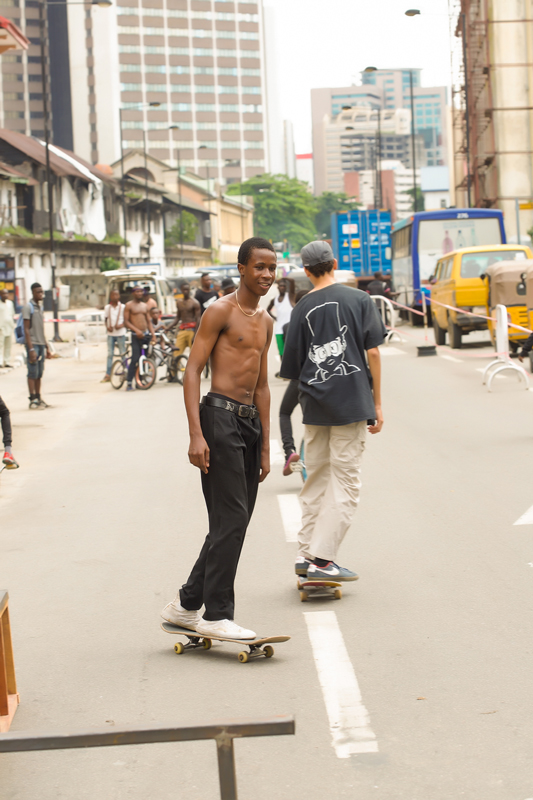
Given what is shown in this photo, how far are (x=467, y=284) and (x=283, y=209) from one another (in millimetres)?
109878

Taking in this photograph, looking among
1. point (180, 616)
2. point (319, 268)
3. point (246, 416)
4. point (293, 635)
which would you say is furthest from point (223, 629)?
point (319, 268)

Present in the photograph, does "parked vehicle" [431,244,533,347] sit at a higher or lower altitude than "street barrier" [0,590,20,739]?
higher

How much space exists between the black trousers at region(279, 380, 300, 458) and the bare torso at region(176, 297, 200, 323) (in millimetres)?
10952

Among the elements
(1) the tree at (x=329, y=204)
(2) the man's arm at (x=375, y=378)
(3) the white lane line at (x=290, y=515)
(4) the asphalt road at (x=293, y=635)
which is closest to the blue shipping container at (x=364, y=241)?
(4) the asphalt road at (x=293, y=635)

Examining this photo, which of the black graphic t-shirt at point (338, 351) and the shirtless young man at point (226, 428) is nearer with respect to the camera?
the shirtless young man at point (226, 428)

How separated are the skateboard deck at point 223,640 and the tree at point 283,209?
124 m

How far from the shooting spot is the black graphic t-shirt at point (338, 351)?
18.5 feet

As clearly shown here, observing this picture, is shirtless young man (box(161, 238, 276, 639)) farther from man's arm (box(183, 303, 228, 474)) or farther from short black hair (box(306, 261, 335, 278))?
short black hair (box(306, 261, 335, 278))

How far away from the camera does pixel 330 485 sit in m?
5.72

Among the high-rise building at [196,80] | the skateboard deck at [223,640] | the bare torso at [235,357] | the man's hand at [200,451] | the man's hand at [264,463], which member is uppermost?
the high-rise building at [196,80]

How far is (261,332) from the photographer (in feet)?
16.0

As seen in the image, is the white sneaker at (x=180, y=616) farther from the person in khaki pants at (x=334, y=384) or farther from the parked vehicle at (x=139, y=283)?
the parked vehicle at (x=139, y=283)

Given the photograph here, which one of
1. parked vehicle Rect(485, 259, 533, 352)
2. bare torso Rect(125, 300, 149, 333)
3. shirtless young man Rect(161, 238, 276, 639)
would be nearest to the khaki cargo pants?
shirtless young man Rect(161, 238, 276, 639)

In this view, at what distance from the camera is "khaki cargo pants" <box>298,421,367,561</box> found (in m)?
5.62
